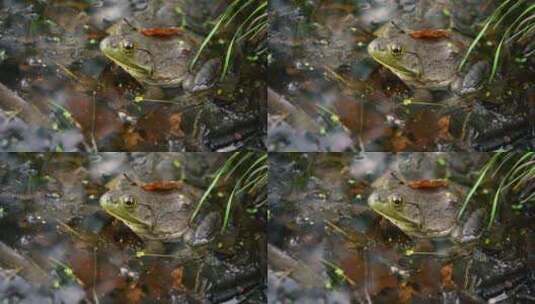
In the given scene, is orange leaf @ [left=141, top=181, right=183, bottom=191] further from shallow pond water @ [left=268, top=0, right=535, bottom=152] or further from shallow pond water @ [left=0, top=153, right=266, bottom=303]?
shallow pond water @ [left=268, top=0, right=535, bottom=152]

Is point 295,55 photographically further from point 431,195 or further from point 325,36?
point 431,195

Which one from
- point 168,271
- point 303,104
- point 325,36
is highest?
point 325,36

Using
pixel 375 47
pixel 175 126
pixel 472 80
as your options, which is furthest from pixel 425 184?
pixel 175 126

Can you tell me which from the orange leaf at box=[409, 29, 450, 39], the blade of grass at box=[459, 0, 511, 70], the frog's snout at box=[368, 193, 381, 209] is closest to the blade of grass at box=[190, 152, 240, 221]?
the frog's snout at box=[368, 193, 381, 209]

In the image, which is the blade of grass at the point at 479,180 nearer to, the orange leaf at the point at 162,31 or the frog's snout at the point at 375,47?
the frog's snout at the point at 375,47

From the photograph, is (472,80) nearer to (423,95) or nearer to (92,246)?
(423,95)

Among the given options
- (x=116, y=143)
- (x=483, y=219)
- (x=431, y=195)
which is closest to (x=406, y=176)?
(x=431, y=195)

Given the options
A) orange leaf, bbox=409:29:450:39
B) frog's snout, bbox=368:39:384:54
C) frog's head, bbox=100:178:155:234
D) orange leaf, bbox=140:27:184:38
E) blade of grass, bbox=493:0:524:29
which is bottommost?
frog's head, bbox=100:178:155:234
